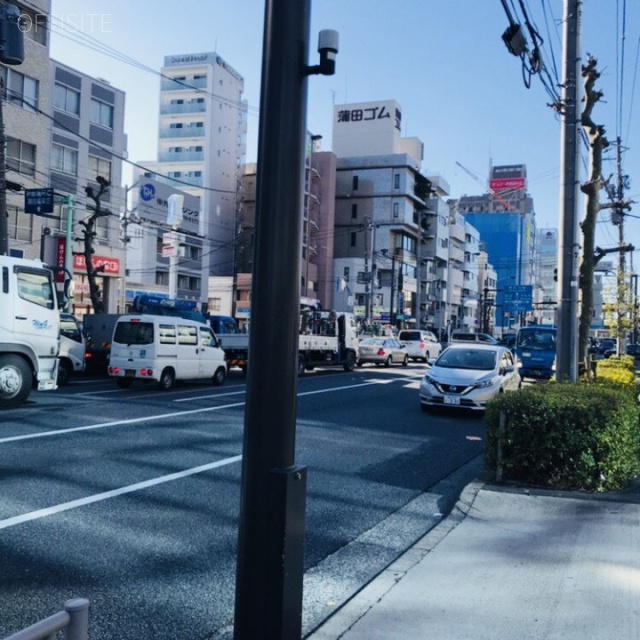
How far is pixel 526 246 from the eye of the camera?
12750cm

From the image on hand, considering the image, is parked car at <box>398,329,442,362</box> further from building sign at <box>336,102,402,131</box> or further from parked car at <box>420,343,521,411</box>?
building sign at <box>336,102,402,131</box>

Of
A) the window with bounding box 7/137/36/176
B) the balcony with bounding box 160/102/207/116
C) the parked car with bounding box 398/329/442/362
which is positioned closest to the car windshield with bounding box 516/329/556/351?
the parked car with bounding box 398/329/442/362

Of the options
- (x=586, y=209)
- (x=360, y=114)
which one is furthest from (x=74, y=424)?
(x=360, y=114)

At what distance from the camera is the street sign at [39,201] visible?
25547mm

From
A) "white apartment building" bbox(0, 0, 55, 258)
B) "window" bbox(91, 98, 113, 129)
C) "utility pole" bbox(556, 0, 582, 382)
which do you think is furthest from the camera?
"window" bbox(91, 98, 113, 129)

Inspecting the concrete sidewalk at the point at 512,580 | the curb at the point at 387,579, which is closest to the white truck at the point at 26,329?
the curb at the point at 387,579

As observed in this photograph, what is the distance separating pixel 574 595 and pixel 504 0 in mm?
7084

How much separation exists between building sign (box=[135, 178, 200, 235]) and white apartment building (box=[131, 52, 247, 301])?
7041mm

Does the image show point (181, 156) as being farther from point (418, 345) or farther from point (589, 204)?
point (589, 204)

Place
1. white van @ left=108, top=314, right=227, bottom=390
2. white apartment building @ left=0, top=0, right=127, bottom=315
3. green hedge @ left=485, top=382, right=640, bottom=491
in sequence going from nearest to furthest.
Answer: green hedge @ left=485, top=382, right=640, bottom=491 < white van @ left=108, top=314, right=227, bottom=390 < white apartment building @ left=0, top=0, right=127, bottom=315

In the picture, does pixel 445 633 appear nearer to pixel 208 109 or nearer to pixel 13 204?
pixel 13 204

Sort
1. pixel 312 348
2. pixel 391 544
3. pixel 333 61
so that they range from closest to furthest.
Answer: pixel 333 61, pixel 391 544, pixel 312 348

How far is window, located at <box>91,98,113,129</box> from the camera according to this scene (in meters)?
37.3

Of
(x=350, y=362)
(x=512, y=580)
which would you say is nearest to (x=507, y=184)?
(x=350, y=362)
